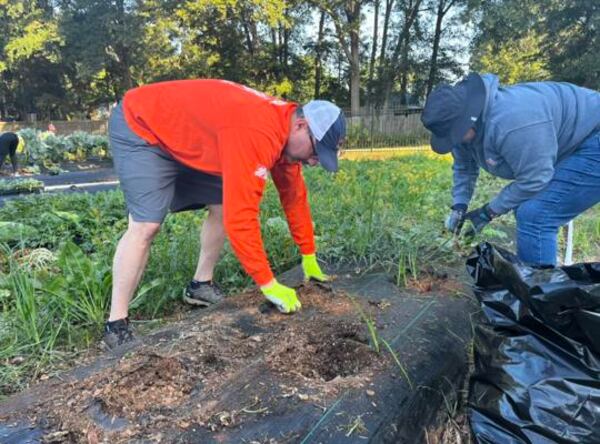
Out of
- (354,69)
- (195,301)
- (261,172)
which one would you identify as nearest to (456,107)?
(261,172)

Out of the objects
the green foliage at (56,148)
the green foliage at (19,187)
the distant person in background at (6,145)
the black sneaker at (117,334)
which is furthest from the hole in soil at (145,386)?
the green foliage at (56,148)

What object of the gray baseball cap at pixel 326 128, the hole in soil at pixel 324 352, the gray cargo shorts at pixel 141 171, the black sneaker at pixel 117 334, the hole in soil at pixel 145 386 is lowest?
the black sneaker at pixel 117 334

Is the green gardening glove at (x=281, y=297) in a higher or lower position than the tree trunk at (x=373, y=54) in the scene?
lower

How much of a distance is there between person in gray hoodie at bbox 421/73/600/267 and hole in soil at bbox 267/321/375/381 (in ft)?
3.19

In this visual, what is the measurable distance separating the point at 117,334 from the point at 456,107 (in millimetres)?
1879

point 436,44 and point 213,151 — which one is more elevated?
point 436,44

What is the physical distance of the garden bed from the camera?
1.44 m

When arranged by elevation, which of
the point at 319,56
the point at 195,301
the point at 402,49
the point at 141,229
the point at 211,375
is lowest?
the point at 195,301

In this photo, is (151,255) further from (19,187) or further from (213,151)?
(19,187)

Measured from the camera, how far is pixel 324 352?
1.87 m

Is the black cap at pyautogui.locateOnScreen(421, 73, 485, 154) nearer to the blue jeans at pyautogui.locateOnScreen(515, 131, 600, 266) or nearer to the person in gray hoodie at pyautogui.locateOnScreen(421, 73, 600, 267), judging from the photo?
the person in gray hoodie at pyautogui.locateOnScreen(421, 73, 600, 267)

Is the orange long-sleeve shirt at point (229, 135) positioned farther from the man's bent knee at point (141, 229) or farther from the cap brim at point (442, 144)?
the cap brim at point (442, 144)

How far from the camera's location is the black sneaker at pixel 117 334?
7.17 ft

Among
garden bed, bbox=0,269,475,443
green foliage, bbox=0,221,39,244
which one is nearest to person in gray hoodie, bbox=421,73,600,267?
garden bed, bbox=0,269,475,443
